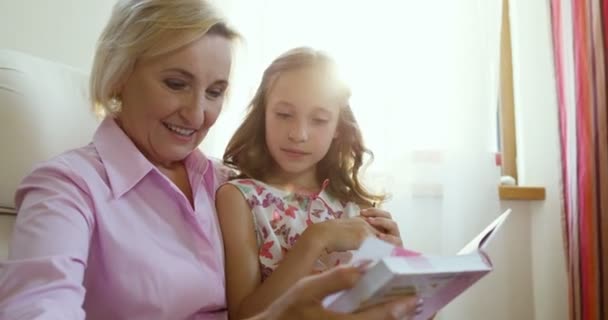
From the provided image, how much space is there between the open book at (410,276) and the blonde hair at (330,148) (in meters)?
0.54

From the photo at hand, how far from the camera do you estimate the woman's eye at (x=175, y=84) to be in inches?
38.7

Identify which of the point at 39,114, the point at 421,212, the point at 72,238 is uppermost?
the point at 39,114

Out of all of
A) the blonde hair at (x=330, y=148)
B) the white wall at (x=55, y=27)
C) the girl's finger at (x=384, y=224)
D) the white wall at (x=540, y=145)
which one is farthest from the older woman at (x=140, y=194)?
the white wall at (x=540, y=145)

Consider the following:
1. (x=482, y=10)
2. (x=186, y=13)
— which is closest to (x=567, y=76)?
(x=482, y=10)

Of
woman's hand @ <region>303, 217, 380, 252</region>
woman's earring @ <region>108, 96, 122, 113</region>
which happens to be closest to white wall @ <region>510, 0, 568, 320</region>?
woman's hand @ <region>303, 217, 380, 252</region>

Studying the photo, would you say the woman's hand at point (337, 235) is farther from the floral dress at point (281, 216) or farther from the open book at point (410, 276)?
the open book at point (410, 276)

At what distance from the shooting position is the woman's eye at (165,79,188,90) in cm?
98

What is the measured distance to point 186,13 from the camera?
100 cm

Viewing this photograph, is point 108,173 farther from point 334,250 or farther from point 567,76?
point 567,76

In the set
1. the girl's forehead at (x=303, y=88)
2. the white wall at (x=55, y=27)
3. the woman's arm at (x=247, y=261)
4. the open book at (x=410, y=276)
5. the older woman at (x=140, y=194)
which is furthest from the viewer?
the white wall at (x=55, y=27)

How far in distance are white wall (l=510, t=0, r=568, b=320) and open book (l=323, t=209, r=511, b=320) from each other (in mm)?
1034

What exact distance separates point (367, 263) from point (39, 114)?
76cm

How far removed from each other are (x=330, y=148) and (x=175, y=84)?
432 mm

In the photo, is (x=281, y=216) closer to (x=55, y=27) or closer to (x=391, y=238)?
(x=391, y=238)
